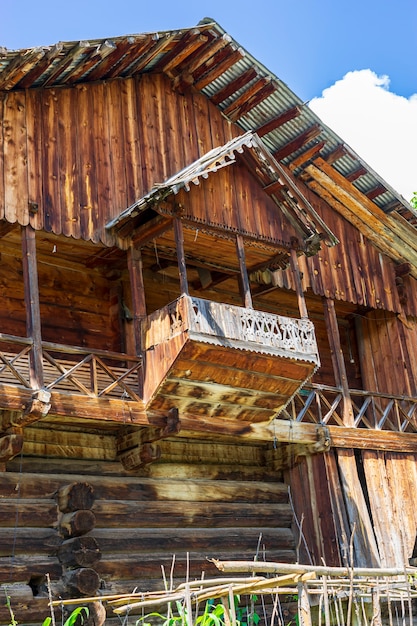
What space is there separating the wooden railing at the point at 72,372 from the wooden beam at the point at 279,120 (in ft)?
20.2

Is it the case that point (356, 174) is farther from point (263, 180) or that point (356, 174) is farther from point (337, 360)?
point (337, 360)

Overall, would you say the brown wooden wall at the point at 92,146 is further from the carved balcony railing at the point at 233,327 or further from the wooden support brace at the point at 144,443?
the wooden support brace at the point at 144,443

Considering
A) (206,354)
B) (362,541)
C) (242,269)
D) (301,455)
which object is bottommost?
(362,541)

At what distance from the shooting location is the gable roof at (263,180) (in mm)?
14984

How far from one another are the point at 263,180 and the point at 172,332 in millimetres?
3832

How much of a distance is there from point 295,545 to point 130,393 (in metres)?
4.62

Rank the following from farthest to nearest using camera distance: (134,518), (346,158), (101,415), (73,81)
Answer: (346,158) → (73,81) → (134,518) → (101,415)

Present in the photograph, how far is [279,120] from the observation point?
60.8ft

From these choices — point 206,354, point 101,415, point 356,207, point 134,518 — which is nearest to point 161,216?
point 206,354

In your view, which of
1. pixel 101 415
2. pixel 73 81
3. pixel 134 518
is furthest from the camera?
pixel 73 81

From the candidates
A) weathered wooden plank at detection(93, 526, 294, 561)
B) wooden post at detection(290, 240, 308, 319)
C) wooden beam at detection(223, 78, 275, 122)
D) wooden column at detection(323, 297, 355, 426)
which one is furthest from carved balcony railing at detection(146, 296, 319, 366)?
wooden beam at detection(223, 78, 275, 122)

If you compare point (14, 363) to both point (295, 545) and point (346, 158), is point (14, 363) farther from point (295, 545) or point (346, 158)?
point (346, 158)

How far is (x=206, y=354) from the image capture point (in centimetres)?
1392

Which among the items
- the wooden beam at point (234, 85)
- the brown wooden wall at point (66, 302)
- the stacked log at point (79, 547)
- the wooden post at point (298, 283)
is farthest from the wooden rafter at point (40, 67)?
the stacked log at point (79, 547)
